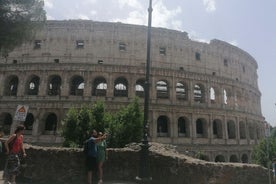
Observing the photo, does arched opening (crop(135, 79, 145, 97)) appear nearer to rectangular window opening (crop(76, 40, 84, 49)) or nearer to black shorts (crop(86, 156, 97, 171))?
rectangular window opening (crop(76, 40, 84, 49))

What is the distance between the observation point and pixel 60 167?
26.6ft

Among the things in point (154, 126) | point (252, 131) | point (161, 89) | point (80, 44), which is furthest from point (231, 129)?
point (80, 44)

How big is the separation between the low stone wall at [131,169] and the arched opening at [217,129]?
792 inches

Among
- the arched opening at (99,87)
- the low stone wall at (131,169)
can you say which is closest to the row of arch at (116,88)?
the arched opening at (99,87)

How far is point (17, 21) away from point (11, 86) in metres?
16.0

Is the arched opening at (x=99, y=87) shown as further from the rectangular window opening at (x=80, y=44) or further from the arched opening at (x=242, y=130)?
the arched opening at (x=242, y=130)

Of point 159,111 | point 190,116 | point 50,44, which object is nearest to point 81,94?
point 50,44

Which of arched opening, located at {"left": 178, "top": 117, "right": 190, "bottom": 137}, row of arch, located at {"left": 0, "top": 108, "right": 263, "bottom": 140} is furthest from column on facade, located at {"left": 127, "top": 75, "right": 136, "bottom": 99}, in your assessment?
arched opening, located at {"left": 178, "top": 117, "right": 190, "bottom": 137}

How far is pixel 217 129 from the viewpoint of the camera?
93.4 feet

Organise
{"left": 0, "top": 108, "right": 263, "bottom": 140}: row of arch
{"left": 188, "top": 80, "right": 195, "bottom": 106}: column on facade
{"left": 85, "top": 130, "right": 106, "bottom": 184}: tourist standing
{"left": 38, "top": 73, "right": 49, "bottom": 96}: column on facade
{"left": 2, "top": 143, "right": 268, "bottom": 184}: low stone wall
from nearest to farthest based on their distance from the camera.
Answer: {"left": 85, "top": 130, "right": 106, "bottom": 184}: tourist standing, {"left": 2, "top": 143, "right": 268, "bottom": 184}: low stone wall, {"left": 38, "top": 73, "right": 49, "bottom": 96}: column on facade, {"left": 0, "top": 108, "right": 263, "bottom": 140}: row of arch, {"left": 188, "top": 80, "right": 195, "bottom": 106}: column on facade

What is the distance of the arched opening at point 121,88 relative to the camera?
86.0 ft

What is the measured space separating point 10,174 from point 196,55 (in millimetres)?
24928

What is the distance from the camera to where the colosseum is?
24.5 meters

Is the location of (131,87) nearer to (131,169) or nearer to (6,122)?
(6,122)
